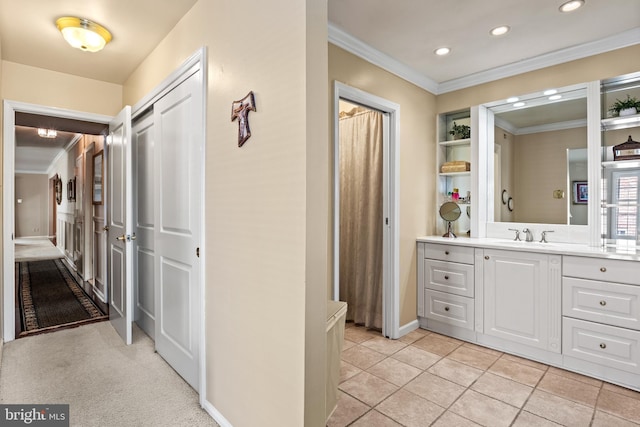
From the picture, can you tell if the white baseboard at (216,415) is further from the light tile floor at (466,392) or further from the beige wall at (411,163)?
the beige wall at (411,163)

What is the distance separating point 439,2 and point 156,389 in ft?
10.4

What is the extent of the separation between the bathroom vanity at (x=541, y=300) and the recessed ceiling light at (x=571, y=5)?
1676mm

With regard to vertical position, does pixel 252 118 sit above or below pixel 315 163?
above

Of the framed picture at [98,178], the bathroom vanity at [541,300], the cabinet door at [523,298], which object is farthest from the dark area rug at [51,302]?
the cabinet door at [523,298]

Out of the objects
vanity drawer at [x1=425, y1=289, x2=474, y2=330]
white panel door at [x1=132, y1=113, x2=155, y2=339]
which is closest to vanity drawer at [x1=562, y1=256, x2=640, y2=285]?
vanity drawer at [x1=425, y1=289, x2=474, y2=330]

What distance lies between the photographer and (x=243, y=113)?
1.58 m

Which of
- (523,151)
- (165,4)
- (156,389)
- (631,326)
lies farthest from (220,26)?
(631,326)

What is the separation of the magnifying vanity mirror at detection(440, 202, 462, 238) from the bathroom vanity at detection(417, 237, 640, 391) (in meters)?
0.24

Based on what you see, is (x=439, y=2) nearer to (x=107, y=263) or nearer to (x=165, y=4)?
(x=165, y=4)

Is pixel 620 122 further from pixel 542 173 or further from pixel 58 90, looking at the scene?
pixel 58 90

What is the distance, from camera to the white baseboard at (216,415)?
1.75 m

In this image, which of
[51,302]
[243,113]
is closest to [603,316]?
[243,113]

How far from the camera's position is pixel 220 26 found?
1816 mm

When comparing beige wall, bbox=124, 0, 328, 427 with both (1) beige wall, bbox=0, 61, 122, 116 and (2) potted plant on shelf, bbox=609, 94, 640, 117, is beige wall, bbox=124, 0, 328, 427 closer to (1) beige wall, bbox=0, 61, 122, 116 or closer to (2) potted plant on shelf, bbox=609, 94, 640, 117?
(1) beige wall, bbox=0, 61, 122, 116
